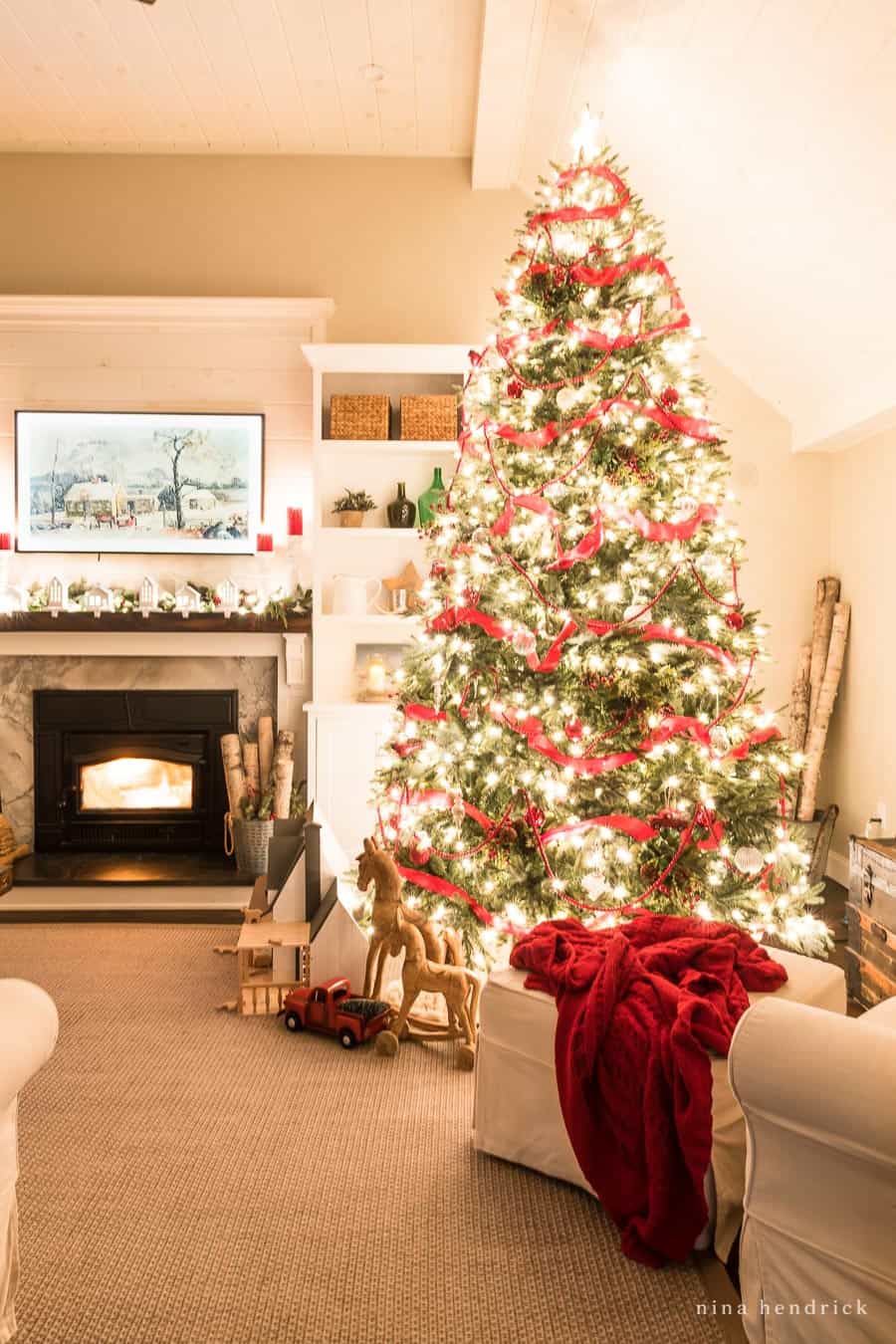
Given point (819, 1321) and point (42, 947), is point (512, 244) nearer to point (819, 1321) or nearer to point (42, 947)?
point (42, 947)

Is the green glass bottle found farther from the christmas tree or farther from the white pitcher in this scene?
the christmas tree

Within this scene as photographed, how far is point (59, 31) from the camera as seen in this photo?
3912mm

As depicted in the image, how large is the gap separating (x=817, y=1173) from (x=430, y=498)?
11.8ft

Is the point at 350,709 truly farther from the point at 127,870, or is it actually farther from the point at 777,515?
the point at 777,515

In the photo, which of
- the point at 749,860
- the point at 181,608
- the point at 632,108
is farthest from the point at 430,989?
the point at 632,108

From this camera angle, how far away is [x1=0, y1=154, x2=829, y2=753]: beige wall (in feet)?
16.1

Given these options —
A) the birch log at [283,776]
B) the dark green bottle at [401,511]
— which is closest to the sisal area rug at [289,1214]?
the birch log at [283,776]

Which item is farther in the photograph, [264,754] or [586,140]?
[264,754]

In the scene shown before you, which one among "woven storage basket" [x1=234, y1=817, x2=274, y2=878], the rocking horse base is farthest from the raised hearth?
the rocking horse base

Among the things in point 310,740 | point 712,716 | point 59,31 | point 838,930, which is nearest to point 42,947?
point 310,740

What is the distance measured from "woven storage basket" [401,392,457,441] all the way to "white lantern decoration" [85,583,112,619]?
1592mm

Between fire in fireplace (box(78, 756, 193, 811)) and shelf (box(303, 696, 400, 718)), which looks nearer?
shelf (box(303, 696, 400, 718))

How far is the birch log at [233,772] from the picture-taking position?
4766 mm

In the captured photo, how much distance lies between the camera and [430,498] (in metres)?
4.74
